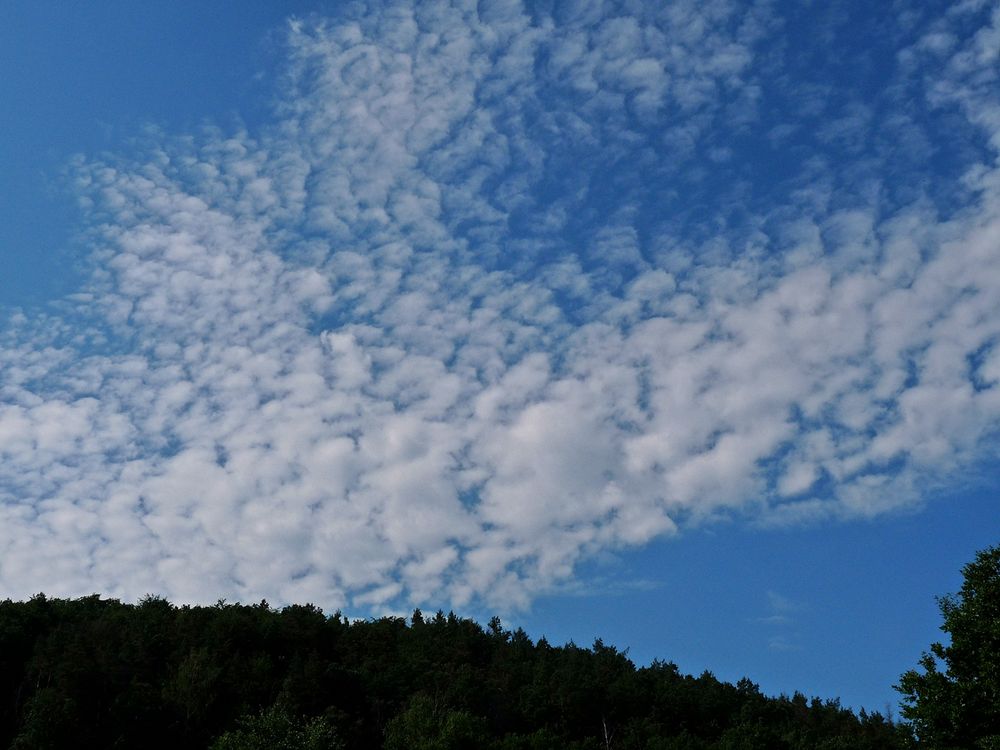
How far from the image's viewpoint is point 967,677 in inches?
1665

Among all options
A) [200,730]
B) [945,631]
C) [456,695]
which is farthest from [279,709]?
[945,631]

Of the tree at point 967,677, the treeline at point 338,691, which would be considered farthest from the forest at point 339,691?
the tree at point 967,677

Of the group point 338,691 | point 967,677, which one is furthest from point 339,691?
point 967,677

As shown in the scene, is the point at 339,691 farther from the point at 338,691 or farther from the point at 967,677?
the point at 967,677

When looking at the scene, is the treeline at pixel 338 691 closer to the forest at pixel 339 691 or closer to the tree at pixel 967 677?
the forest at pixel 339 691

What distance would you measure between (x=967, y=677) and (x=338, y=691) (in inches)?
3380

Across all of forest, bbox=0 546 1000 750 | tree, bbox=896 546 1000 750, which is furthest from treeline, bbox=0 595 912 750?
tree, bbox=896 546 1000 750

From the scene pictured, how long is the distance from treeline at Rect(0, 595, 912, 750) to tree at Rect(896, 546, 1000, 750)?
51.3 meters

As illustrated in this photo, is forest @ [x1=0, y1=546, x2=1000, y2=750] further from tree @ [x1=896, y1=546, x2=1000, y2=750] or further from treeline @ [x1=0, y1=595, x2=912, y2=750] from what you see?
tree @ [x1=896, y1=546, x2=1000, y2=750]

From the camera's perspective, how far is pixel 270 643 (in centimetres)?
11844

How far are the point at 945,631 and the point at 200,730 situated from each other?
7853cm

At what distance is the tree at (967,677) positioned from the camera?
134 feet

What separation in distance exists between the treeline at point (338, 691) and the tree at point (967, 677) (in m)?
51.3

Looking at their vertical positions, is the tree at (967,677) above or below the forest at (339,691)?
below
